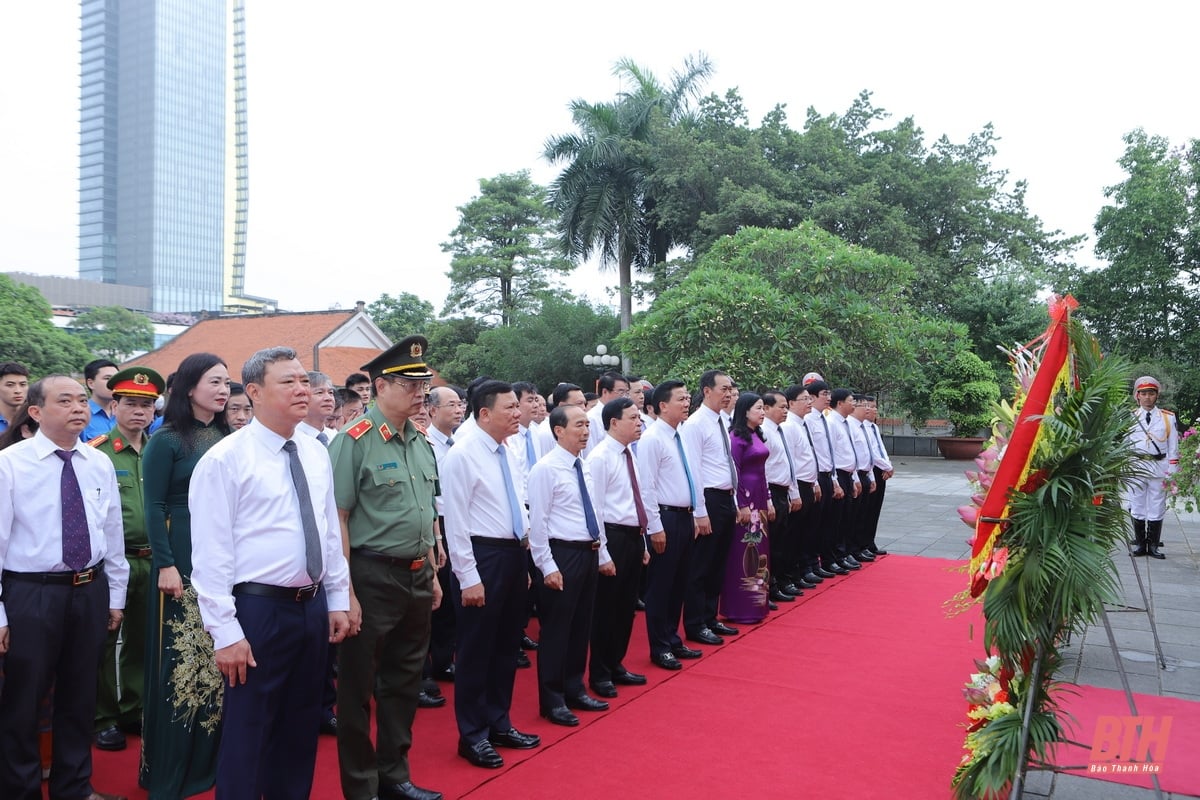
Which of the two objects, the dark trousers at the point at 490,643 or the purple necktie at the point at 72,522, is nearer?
the purple necktie at the point at 72,522

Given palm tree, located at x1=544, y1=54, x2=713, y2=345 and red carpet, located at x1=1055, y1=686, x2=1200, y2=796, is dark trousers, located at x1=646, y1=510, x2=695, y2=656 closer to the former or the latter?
red carpet, located at x1=1055, y1=686, x2=1200, y2=796

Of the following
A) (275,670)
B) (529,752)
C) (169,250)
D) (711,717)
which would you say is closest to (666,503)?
(711,717)

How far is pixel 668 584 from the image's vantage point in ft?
16.7

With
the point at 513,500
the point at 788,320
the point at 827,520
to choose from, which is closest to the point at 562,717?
the point at 513,500

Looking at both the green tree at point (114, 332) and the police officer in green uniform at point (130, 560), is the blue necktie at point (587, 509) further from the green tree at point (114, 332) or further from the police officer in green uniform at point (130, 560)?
the green tree at point (114, 332)

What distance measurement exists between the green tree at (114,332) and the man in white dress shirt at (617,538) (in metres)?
31.5

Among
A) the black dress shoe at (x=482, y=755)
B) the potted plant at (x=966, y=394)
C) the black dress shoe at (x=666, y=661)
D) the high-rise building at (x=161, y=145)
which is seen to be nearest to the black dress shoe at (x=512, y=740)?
the black dress shoe at (x=482, y=755)

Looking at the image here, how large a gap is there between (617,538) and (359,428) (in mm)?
1763

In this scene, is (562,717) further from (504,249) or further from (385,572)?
(504,249)

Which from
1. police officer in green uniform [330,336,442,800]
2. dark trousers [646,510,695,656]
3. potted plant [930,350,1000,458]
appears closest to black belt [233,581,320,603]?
police officer in green uniform [330,336,442,800]

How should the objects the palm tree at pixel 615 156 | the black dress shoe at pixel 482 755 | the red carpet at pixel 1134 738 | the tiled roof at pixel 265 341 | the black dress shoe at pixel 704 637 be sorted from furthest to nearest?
the tiled roof at pixel 265 341
the palm tree at pixel 615 156
the black dress shoe at pixel 704 637
the black dress shoe at pixel 482 755
the red carpet at pixel 1134 738

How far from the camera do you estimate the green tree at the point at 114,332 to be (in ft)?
104

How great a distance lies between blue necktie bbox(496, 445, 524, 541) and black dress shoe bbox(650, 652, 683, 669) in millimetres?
1628

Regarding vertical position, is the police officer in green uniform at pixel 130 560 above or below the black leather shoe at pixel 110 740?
above
